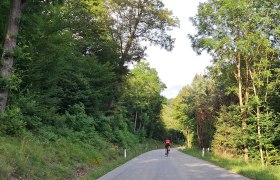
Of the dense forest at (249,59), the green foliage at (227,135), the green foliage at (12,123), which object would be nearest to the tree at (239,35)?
the dense forest at (249,59)

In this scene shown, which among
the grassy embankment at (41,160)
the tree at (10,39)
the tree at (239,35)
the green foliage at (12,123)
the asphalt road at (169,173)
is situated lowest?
the asphalt road at (169,173)

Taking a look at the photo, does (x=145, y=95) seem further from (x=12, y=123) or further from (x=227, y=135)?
(x=12, y=123)

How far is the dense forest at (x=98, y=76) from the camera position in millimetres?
12891

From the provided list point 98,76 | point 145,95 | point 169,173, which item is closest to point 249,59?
point 98,76

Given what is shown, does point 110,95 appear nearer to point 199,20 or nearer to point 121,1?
point 121,1

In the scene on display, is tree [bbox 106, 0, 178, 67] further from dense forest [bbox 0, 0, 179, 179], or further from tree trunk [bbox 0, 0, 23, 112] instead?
tree trunk [bbox 0, 0, 23, 112]

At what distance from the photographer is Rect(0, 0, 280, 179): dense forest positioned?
42.3ft

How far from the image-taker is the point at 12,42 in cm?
1163

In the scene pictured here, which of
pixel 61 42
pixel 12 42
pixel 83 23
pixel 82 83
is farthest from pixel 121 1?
pixel 12 42

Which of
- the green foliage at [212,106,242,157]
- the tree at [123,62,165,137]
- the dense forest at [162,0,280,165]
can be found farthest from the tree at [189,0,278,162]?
the tree at [123,62,165,137]

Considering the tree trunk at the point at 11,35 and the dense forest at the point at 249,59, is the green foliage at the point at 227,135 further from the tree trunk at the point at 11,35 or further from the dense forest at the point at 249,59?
the tree trunk at the point at 11,35

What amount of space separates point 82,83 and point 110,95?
10.3 metres

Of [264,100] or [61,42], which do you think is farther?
[264,100]

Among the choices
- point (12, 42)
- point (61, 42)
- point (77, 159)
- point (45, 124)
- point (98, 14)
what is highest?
point (98, 14)
